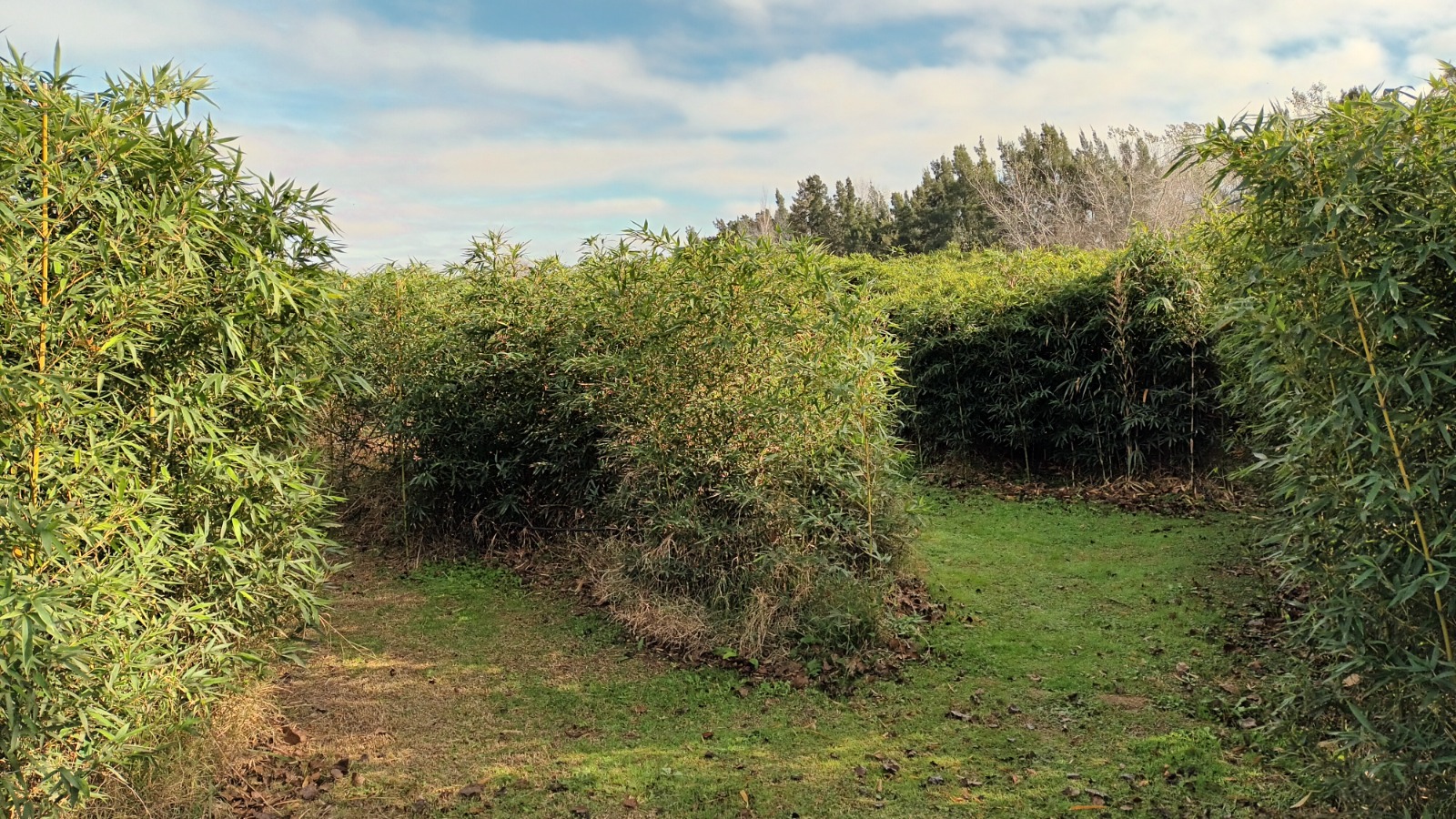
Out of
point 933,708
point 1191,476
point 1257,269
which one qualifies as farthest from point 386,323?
point 1191,476

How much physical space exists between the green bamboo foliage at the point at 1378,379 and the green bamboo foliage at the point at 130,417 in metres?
3.08

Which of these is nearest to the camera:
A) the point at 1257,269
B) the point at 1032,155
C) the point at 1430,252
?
the point at 1430,252

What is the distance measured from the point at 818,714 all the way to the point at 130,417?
8.66 ft

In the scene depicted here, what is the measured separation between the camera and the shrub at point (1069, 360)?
20.6 feet

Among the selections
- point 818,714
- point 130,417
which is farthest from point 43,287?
point 818,714

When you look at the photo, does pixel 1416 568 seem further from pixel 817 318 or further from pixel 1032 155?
pixel 1032 155

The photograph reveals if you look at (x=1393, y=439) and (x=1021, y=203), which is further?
Result: (x=1021, y=203)

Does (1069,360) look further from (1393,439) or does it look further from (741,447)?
(1393,439)

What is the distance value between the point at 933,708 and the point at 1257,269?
2023 mm

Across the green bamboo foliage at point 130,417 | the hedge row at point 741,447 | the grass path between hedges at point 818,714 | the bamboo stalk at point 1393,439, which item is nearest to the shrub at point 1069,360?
the hedge row at point 741,447

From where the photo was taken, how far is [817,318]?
414 centimetres

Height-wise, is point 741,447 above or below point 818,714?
above

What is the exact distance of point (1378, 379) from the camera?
6.45 feet

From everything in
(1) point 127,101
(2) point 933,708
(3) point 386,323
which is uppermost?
(1) point 127,101
